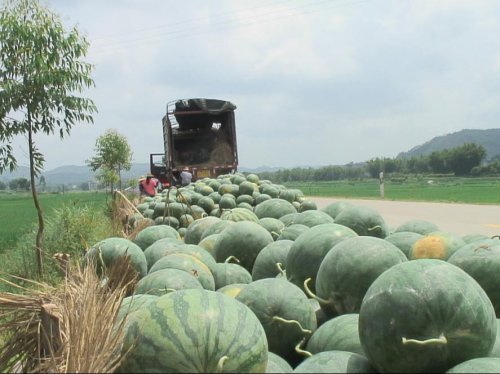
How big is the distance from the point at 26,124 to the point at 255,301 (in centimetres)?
693

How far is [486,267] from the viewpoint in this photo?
270 cm

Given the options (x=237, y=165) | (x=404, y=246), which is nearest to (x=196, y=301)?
(x=404, y=246)

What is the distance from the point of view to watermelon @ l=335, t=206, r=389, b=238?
4121 millimetres

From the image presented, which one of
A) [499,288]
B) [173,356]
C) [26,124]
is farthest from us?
[26,124]

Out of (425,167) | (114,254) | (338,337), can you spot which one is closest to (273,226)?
(114,254)

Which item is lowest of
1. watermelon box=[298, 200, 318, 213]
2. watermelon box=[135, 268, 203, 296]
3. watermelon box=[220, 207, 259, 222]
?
watermelon box=[298, 200, 318, 213]

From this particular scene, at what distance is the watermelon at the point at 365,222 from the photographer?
4.12m

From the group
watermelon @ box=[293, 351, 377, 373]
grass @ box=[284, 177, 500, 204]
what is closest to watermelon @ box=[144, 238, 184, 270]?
watermelon @ box=[293, 351, 377, 373]

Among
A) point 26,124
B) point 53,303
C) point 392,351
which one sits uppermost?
point 26,124

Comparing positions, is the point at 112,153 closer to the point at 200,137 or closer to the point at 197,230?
the point at 200,137

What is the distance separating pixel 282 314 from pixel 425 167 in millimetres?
123370

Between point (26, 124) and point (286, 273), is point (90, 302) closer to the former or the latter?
point (286, 273)

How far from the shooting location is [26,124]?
8352 millimetres

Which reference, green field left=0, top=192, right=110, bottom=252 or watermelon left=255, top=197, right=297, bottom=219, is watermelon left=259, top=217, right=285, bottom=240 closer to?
watermelon left=255, top=197, right=297, bottom=219
